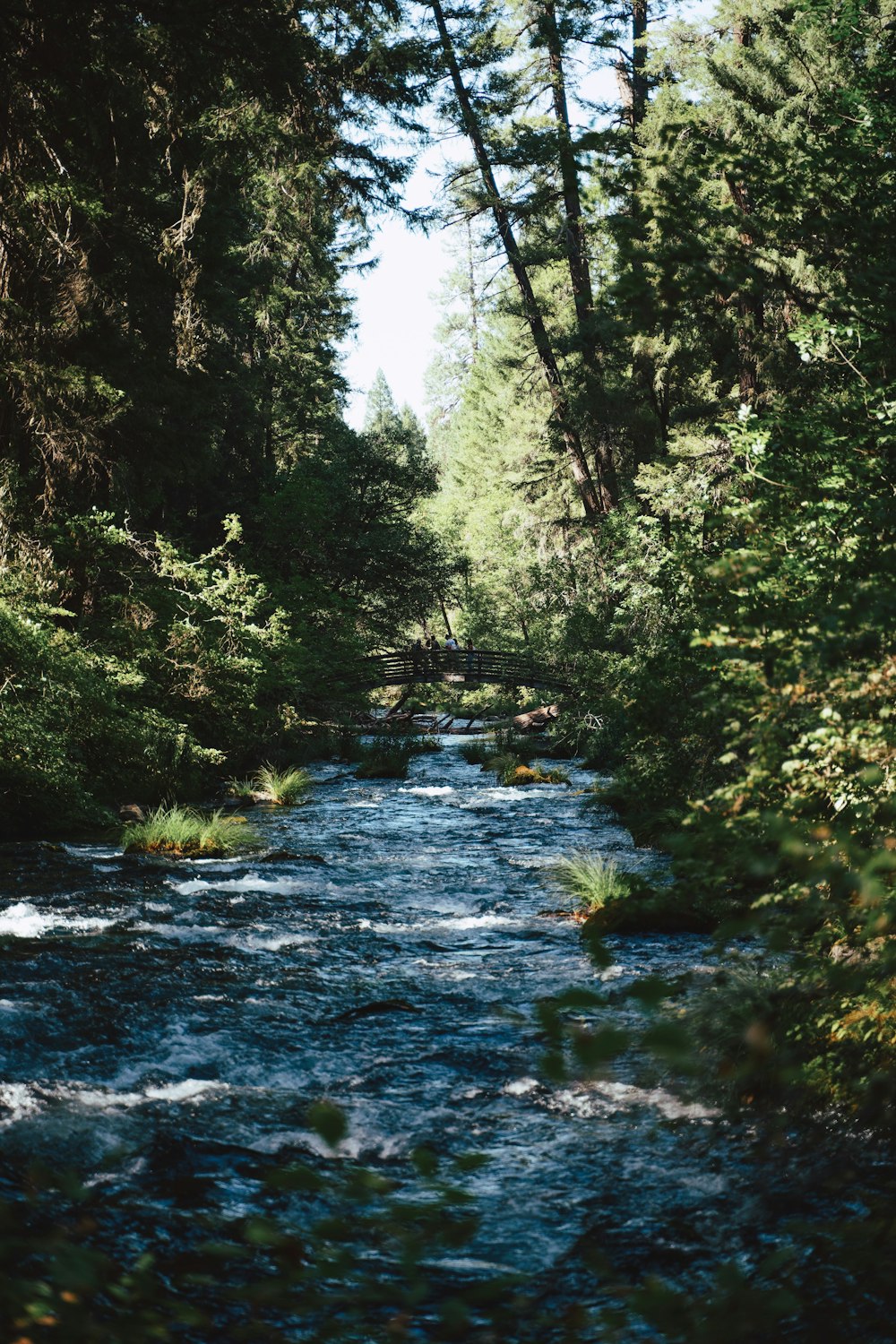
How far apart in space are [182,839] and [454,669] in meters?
16.8

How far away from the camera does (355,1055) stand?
5691 mm

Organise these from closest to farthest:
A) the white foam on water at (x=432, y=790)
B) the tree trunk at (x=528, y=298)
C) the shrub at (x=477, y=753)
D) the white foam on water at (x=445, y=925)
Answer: the white foam on water at (x=445, y=925), the white foam on water at (x=432, y=790), the shrub at (x=477, y=753), the tree trunk at (x=528, y=298)

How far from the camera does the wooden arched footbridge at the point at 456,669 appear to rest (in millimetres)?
25078

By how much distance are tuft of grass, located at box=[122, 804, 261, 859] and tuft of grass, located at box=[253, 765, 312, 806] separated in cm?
402

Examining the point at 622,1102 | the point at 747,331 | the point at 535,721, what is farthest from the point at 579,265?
the point at 622,1102

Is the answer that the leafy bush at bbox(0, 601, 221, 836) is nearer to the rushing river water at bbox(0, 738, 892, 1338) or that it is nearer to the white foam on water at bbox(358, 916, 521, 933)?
the rushing river water at bbox(0, 738, 892, 1338)

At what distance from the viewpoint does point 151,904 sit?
868 centimetres

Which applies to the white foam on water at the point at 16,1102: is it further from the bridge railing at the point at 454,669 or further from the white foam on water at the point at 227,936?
the bridge railing at the point at 454,669

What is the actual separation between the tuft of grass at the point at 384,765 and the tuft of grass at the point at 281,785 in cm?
201

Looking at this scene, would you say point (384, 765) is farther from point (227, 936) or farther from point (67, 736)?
point (227, 936)

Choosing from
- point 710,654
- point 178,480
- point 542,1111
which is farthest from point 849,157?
point 178,480

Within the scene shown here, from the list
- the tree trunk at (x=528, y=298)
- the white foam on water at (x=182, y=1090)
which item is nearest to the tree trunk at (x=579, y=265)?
the tree trunk at (x=528, y=298)

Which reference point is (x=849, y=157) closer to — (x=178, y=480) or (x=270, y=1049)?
(x=270, y=1049)

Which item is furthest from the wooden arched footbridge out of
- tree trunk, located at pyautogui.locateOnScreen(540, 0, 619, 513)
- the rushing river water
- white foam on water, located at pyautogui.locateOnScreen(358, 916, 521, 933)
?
white foam on water, located at pyautogui.locateOnScreen(358, 916, 521, 933)
